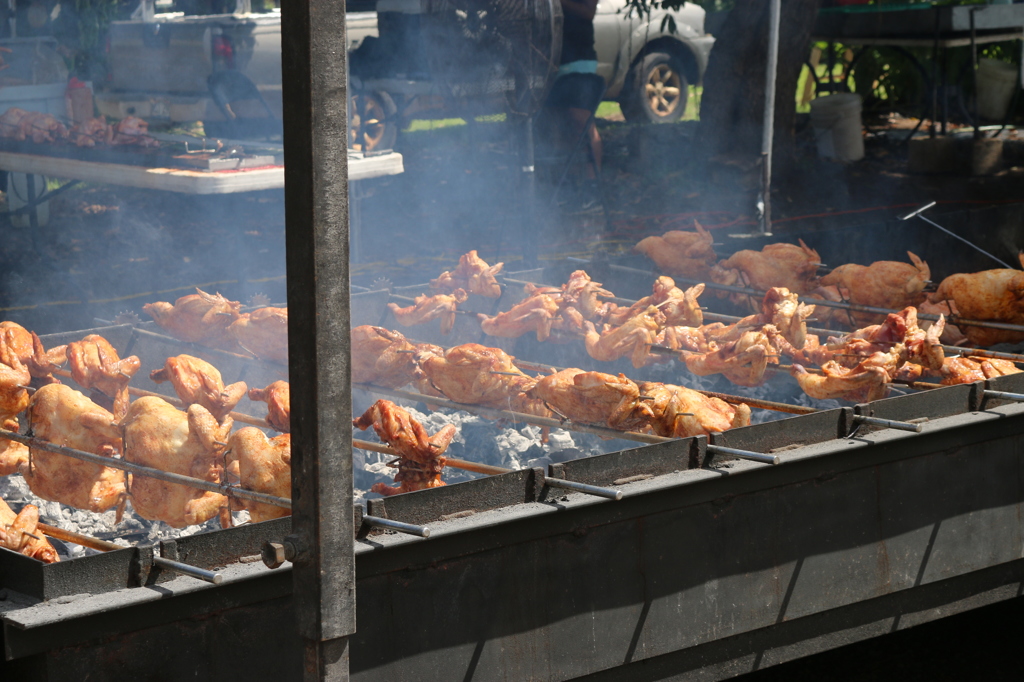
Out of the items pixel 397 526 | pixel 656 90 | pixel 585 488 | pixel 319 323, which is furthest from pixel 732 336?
pixel 656 90

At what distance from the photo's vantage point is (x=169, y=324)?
463 centimetres

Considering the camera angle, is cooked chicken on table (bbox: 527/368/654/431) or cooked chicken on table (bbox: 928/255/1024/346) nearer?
cooked chicken on table (bbox: 527/368/654/431)

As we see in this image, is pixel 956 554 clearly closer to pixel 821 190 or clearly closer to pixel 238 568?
pixel 238 568

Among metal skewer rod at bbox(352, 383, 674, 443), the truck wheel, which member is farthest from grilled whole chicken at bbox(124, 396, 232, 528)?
the truck wheel

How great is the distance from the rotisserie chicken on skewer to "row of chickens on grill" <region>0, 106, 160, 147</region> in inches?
206

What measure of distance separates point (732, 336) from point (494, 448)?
1061 millimetres

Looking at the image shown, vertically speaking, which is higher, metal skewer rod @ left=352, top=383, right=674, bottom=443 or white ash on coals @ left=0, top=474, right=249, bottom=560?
metal skewer rod @ left=352, top=383, right=674, bottom=443

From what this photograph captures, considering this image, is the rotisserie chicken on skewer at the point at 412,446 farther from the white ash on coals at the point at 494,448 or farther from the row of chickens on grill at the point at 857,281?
the row of chickens on grill at the point at 857,281

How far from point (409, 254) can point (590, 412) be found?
18.7 ft

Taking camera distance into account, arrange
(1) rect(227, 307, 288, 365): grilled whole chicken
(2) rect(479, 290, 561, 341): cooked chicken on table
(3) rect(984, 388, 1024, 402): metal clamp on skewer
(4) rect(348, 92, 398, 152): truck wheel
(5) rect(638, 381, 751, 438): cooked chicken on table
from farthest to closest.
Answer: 1. (4) rect(348, 92, 398, 152): truck wheel
2. (2) rect(479, 290, 561, 341): cooked chicken on table
3. (1) rect(227, 307, 288, 365): grilled whole chicken
4. (5) rect(638, 381, 751, 438): cooked chicken on table
5. (3) rect(984, 388, 1024, 402): metal clamp on skewer

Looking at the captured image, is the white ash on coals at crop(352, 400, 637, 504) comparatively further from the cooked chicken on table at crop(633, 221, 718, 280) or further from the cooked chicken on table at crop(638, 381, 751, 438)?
the cooked chicken on table at crop(633, 221, 718, 280)

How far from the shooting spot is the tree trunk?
1126 cm

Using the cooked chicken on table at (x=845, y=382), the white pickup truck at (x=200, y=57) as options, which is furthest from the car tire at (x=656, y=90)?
the cooked chicken on table at (x=845, y=382)

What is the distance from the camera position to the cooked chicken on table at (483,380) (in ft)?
12.4
